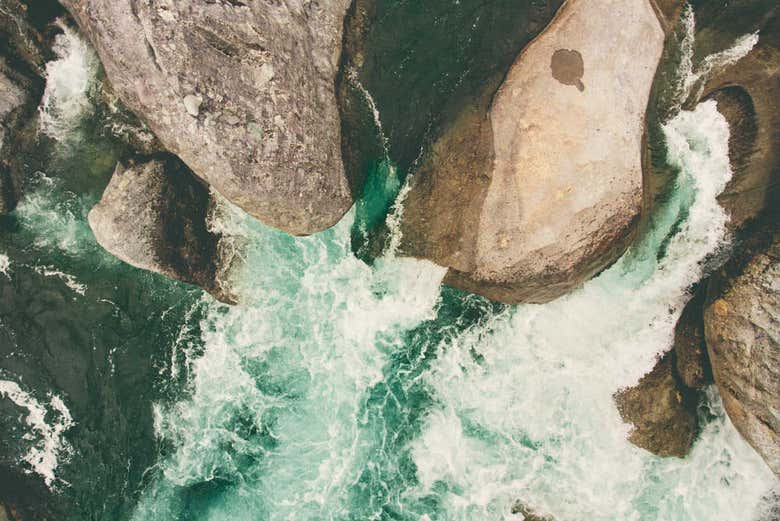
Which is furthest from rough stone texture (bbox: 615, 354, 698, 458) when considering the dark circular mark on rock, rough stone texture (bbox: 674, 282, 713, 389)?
the dark circular mark on rock

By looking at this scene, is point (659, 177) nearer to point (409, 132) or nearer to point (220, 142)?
point (409, 132)

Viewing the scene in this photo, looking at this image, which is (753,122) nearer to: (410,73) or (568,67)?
(568,67)

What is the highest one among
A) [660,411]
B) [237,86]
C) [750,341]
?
[750,341]

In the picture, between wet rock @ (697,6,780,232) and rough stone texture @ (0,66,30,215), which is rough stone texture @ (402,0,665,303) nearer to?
wet rock @ (697,6,780,232)

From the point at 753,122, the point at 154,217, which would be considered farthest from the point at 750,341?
the point at 154,217

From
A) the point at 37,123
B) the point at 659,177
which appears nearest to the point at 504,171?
the point at 659,177

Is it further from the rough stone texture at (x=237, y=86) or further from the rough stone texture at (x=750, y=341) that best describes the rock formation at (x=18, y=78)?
the rough stone texture at (x=750, y=341)

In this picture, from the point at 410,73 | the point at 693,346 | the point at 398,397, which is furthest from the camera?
the point at 398,397
